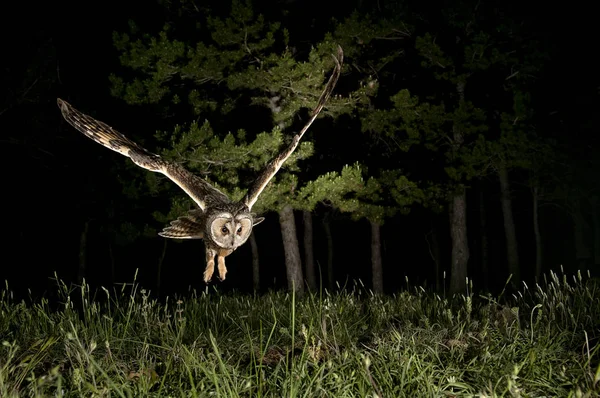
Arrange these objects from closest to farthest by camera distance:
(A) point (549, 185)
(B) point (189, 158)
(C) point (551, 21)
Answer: (B) point (189, 158)
(C) point (551, 21)
(A) point (549, 185)

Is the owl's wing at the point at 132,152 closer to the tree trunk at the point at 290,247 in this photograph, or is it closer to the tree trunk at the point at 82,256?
the tree trunk at the point at 290,247

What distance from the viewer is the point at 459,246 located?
13586mm

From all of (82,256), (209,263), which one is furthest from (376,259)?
(209,263)

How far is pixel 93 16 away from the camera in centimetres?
1664

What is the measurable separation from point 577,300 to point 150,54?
305 inches

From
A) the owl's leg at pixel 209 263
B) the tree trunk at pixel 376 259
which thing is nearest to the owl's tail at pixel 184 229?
the owl's leg at pixel 209 263

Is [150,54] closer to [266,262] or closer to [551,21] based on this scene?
[551,21]

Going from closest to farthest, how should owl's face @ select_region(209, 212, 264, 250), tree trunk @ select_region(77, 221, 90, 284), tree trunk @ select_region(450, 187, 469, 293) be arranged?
owl's face @ select_region(209, 212, 264, 250) < tree trunk @ select_region(450, 187, 469, 293) < tree trunk @ select_region(77, 221, 90, 284)

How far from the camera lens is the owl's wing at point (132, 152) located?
5641mm

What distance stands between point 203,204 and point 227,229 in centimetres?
45

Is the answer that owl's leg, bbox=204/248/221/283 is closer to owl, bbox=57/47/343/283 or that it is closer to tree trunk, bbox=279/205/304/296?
owl, bbox=57/47/343/283

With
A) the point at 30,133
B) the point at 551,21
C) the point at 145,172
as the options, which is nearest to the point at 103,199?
the point at 30,133

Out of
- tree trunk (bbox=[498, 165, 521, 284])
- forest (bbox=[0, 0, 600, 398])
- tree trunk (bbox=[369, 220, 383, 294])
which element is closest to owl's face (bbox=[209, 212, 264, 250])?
forest (bbox=[0, 0, 600, 398])

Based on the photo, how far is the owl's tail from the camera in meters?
5.80
